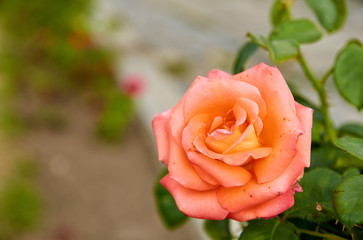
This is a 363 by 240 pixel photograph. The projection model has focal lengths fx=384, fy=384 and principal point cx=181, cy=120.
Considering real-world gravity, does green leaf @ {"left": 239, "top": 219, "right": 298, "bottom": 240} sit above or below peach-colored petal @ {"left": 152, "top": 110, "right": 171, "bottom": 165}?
below

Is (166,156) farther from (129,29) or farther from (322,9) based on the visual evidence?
(129,29)

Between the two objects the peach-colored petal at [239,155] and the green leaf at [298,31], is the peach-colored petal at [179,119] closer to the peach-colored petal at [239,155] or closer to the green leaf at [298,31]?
the peach-colored petal at [239,155]

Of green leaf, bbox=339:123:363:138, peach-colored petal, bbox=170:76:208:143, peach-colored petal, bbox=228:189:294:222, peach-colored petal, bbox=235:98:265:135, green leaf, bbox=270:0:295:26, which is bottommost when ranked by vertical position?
peach-colored petal, bbox=228:189:294:222

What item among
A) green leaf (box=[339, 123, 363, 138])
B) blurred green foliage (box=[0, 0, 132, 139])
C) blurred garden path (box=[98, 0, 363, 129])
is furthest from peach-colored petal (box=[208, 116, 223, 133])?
blurred green foliage (box=[0, 0, 132, 139])

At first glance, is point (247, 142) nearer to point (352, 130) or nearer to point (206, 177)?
point (206, 177)

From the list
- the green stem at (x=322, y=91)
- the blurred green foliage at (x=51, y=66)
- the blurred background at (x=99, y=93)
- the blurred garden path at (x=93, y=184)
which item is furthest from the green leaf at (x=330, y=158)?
the blurred green foliage at (x=51, y=66)

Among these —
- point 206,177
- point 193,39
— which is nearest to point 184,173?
point 206,177

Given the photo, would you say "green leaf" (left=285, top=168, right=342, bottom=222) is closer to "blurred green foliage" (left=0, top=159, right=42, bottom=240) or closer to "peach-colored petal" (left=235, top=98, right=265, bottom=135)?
"peach-colored petal" (left=235, top=98, right=265, bottom=135)
